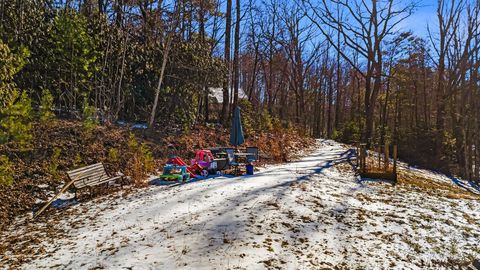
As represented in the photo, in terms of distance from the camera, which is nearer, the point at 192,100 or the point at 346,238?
the point at 346,238

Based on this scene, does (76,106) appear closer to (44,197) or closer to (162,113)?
(162,113)

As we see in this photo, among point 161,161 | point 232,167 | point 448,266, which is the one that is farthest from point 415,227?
point 161,161

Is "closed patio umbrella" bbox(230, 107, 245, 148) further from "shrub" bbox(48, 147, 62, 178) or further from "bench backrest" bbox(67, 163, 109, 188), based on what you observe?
"shrub" bbox(48, 147, 62, 178)

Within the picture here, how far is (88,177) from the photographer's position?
7.87 m

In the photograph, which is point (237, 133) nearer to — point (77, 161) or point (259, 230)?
point (77, 161)

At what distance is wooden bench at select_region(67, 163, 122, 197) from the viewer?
24.8 ft

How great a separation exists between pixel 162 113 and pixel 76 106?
12.4ft

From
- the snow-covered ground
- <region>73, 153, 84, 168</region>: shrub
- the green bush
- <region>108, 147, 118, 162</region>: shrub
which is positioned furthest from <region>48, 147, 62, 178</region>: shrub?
the green bush

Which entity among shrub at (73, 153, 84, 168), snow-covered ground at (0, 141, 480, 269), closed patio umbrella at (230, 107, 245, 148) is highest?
closed patio umbrella at (230, 107, 245, 148)

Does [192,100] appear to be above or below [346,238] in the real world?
above

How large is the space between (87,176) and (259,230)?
4.69 metres

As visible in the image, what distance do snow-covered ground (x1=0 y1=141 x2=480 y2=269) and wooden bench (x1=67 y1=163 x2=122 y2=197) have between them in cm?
53

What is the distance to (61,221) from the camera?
247 inches

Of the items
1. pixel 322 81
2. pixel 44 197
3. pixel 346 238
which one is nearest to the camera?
pixel 346 238
